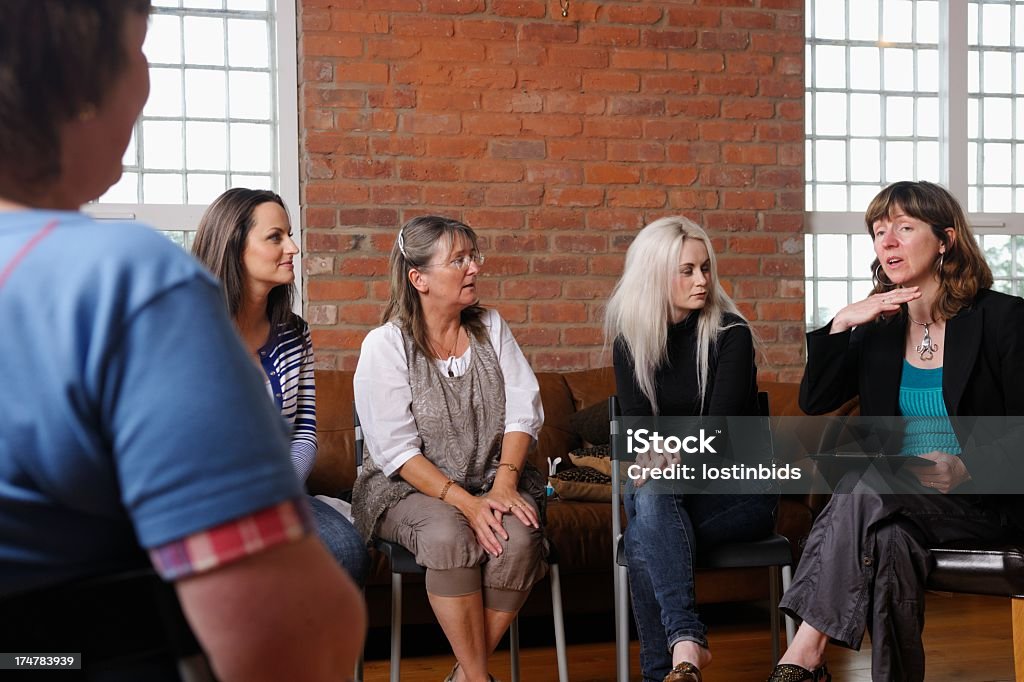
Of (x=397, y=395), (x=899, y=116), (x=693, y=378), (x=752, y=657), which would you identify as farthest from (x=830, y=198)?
(x=397, y=395)

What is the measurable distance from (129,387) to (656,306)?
2560mm

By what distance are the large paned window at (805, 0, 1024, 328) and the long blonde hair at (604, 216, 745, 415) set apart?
209 centimetres

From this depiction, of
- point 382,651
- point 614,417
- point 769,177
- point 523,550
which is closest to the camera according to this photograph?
point 523,550

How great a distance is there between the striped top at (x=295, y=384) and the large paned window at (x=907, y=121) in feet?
9.68

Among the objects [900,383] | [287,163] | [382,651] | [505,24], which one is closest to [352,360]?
[287,163]

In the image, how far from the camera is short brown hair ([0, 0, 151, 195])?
51cm

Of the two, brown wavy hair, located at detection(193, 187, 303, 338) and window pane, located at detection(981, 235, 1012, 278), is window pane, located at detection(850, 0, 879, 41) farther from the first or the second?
brown wavy hair, located at detection(193, 187, 303, 338)

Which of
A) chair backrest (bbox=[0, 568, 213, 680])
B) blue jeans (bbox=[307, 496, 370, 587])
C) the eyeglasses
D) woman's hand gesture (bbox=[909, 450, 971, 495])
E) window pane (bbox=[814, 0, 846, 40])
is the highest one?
window pane (bbox=[814, 0, 846, 40])

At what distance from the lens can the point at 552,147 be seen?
14.5ft

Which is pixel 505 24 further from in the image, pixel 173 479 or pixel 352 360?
pixel 173 479

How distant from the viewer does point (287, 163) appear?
14.0 feet

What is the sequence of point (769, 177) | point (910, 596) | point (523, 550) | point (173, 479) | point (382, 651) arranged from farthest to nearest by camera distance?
point (769, 177) < point (382, 651) < point (523, 550) < point (910, 596) < point (173, 479)

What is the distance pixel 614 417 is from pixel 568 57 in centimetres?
209

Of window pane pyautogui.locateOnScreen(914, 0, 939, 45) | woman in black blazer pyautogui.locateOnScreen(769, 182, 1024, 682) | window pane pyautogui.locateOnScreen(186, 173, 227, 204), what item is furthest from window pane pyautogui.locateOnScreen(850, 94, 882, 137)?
window pane pyautogui.locateOnScreen(186, 173, 227, 204)
